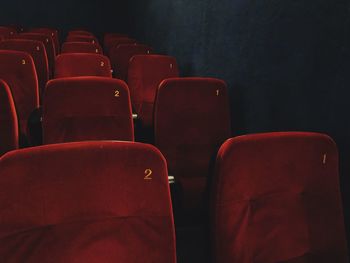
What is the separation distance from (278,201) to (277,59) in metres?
1.38

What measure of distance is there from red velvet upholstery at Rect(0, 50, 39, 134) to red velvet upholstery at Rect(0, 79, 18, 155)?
84 centimetres

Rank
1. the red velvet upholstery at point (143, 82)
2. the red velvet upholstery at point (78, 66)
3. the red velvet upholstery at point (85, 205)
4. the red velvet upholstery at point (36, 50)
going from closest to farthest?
the red velvet upholstery at point (85, 205) → the red velvet upholstery at point (78, 66) → the red velvet upholstery at point (143, 82) → the red velvet upholstery at point (36, 50)

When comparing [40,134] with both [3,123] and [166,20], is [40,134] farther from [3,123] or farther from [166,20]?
[166,20]

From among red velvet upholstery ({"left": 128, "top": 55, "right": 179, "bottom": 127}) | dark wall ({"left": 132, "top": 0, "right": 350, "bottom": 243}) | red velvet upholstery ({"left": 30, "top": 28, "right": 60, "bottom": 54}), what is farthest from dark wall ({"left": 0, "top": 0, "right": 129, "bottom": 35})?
red velvet upholstery ({"left": 128, "top": 55, "right": 179, "bottom": 127})

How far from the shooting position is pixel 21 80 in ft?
8.84

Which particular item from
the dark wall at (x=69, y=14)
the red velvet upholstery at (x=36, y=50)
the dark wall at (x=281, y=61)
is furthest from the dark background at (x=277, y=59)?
the dark wall at (x=69, y=14)

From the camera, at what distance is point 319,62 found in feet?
6.72

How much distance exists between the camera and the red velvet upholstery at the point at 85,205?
38.8 inches

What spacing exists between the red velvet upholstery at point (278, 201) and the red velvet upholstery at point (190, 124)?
803mm

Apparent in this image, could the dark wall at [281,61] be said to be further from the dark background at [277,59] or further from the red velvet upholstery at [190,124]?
the red velvet upholstery at [190,124]

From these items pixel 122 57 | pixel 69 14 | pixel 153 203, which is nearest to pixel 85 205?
pixel 153 203

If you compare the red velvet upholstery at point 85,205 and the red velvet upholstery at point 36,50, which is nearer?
the red velvet upholstery at point 85,205

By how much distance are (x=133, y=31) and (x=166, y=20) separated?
2.55 m

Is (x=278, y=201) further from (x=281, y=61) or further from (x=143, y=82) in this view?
(x=143, y=82)
